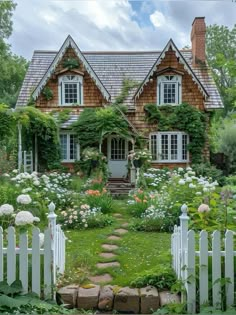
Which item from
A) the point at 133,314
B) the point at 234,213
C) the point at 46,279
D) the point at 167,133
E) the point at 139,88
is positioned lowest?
the point at 133,314

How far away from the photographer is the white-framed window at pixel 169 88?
54.3 feet

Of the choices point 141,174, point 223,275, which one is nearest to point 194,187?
point 223,275

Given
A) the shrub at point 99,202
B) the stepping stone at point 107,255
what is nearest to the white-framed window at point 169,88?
the shrub at point 99,202

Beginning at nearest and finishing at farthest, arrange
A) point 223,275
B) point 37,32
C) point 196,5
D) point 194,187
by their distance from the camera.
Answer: point 196,5 → point 223,275 → point 37,32 → point 194,187

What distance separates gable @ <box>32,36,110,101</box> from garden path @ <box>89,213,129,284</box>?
8942mm

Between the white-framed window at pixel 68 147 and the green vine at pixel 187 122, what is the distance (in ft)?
11.7

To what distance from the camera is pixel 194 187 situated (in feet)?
23.8

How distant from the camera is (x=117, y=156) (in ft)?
55.3

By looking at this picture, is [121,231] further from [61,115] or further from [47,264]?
[61,115]

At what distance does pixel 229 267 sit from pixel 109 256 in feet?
7.70

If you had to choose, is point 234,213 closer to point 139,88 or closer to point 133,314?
point 133,314

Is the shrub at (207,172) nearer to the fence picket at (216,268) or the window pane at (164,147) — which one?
the window pane at (164,147)

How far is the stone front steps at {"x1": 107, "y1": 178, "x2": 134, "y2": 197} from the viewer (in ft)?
45.4

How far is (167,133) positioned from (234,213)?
12.3 m
